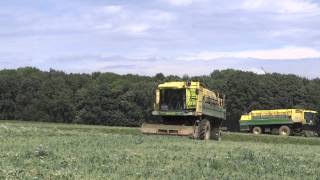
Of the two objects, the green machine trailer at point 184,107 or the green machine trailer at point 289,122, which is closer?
the green machine trailer at point 184,107

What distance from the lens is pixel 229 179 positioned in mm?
11180

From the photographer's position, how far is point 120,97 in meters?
121

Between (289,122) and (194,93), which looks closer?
(194,93)

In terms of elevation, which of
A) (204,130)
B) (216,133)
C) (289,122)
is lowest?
(216,133)

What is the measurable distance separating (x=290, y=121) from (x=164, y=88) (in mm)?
33891

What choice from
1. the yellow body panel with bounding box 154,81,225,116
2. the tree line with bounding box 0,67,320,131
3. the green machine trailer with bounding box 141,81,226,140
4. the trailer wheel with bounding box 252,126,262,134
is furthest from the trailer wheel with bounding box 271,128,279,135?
the tree line with bounding box 0,67,320,131

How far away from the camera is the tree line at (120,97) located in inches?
4596

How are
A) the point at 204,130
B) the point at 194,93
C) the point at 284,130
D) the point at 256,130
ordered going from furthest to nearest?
the point at 256,130
the point at 284,130
the point at 194,93
the point at 204,130

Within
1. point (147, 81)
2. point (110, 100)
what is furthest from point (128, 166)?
point (147, 81)

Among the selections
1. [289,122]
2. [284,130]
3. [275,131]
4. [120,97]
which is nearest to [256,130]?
[275,131]

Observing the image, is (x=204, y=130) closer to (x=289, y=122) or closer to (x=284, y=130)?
(x=284, y=130)

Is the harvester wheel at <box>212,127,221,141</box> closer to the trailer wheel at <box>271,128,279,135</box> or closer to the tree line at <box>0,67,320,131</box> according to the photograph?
the trailer wheel at <box>271,128,279,135</box>

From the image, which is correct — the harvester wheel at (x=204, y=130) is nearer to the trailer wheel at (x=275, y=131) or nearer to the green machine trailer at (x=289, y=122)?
the green machine trailer at (x=289, y=122)

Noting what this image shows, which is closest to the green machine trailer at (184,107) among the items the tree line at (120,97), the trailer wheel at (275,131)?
the trailer wheel at (275,131)
